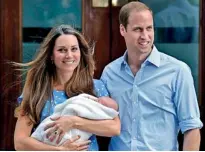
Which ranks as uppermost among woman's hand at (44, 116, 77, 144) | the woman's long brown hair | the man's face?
the man's face

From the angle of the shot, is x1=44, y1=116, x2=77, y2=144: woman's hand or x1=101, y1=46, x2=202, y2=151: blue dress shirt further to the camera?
x1=101, y1=46, x2=202, y2=151: blue dress shirt

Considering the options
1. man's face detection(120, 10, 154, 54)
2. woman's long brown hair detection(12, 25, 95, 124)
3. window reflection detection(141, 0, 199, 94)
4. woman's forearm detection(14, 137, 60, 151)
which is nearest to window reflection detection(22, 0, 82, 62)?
window reflection detection(141, 0, 199, 94)

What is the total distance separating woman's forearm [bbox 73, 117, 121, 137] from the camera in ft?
8.06

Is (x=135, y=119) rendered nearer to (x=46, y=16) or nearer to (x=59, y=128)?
(x=59, y=128)

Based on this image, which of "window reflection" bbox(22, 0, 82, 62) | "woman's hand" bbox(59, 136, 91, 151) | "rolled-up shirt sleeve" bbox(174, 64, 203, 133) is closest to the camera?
"woman's hand" bbox(59, 136, 91, 151)

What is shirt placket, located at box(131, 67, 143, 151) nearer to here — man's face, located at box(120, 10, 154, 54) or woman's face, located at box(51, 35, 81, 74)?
man's face, located at box(120, 10, 154, 54)

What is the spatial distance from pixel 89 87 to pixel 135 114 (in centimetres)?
26

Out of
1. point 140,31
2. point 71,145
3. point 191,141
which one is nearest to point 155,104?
point 191,141

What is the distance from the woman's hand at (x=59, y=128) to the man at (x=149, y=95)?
33 centimetres

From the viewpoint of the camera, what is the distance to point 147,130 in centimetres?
264

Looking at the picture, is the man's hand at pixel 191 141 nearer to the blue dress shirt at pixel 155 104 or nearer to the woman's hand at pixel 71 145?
the blue dress shirt at pixel 155 104

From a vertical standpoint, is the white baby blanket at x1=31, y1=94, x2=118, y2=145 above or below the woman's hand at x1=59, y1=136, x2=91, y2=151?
above

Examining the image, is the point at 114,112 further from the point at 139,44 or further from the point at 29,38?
the point at 29,38

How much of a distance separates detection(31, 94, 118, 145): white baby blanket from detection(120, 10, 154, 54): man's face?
1.17 ft
